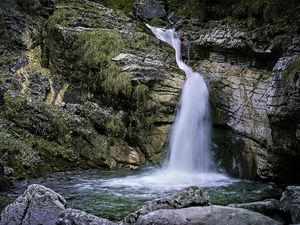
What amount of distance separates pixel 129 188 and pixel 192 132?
Answer: 3.26 m

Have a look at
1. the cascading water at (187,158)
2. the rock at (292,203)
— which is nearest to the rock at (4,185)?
the cascading water at (187,158)

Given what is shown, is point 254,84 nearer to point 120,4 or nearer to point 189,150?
point 189,150

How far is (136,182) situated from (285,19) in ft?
19.4

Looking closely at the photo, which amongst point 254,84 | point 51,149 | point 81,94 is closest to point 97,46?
point 81,94

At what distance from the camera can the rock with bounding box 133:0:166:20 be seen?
16.8 meters

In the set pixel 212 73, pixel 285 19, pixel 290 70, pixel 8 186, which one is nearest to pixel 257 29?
pixel 285 19

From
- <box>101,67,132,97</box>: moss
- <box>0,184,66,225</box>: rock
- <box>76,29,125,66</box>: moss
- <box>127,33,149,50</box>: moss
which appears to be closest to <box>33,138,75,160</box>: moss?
<box>101,67,132,97</box>: moss

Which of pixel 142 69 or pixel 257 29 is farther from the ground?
pixel 257 29

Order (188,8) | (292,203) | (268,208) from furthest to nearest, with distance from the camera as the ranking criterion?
1. (188,8)
2. (268,208)
3. (292,203)

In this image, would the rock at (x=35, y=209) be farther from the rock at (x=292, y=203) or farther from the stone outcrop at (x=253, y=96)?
the stone outcrop at (x=253, y=96)

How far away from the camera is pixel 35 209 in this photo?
251 inches

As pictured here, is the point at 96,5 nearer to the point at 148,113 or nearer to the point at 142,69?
the point at 142,69

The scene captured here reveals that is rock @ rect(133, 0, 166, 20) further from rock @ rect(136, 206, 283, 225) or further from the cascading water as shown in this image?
rock @ rect(136, 206, 283, 225)

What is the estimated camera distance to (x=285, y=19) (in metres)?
11.4
